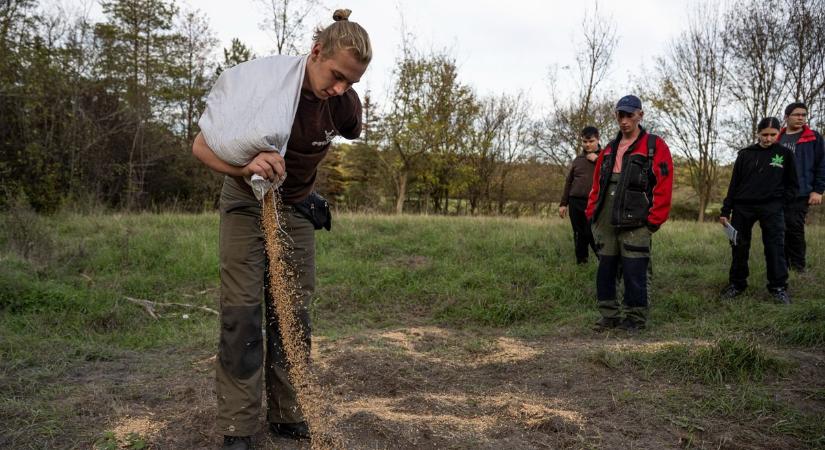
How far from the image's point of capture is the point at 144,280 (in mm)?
7191

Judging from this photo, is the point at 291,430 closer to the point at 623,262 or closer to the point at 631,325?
the point at 623,262

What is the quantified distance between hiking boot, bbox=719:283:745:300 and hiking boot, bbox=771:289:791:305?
34 cm

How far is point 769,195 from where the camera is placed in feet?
19.3

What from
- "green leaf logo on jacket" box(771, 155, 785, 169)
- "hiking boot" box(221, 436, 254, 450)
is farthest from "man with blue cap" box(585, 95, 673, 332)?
"hiking boot" box(221, 436, 254, 450)

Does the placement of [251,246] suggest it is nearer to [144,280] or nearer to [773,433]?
[773,433]

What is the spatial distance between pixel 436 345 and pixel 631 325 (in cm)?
187

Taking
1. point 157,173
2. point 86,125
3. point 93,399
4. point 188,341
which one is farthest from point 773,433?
point 157,173

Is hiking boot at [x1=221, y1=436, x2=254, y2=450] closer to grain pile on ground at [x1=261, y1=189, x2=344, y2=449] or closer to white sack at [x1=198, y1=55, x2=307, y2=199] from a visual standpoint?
grain pile on ground at [x1=261, y1=189, x2=344, y2=449]

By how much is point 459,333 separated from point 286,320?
322cm

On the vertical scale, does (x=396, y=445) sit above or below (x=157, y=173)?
below

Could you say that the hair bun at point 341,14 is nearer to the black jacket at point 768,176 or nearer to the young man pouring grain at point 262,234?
the young man pouring grain at point 262,234

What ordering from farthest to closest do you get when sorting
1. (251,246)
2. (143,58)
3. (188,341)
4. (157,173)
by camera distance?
(143,58)
(157,173)
(188,341)
(251,246)

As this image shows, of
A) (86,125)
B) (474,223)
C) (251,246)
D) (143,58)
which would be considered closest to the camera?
(251,246)

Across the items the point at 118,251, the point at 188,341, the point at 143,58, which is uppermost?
the point at 143,58
